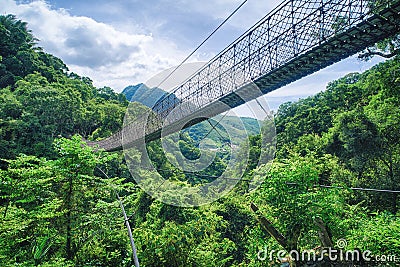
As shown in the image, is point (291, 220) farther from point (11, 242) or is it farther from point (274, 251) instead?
point (11, 242)

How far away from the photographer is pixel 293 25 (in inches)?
133

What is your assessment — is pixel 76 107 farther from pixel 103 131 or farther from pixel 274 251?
pixel 274 251

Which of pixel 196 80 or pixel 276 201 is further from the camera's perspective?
pixel 196 80

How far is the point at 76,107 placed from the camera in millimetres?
14891

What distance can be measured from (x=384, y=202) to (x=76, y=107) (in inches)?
556

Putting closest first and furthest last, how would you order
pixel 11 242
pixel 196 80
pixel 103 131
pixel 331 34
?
pixel 11 242
pixel 331 34
pixel 196 80
pixel 103 131

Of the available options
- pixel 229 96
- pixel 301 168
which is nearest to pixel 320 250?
pixel 301 168

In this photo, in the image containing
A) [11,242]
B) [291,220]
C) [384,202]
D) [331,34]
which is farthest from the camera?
[384,202]

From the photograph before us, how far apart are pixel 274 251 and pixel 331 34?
9.41 ft

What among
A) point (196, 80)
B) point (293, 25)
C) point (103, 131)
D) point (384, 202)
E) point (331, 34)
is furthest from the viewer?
point (103, 131)

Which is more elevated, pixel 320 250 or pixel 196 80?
pixel 196 80

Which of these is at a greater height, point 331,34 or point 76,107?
point 76,107

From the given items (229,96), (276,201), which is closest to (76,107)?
(229,96)

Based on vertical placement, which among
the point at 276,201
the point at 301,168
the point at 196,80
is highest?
the point at 196,80
